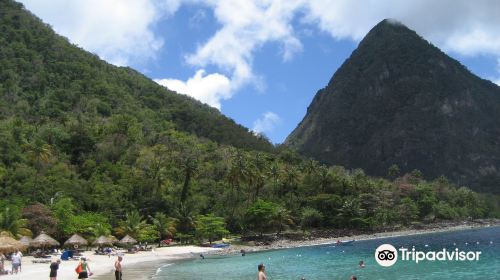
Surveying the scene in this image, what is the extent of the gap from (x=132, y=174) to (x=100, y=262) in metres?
41.1

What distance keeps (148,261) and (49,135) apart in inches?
2101

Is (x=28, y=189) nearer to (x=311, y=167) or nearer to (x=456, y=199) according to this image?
(x=311, y=167)

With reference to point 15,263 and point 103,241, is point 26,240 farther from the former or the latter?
point 15,263

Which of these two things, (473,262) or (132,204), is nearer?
(473,262)

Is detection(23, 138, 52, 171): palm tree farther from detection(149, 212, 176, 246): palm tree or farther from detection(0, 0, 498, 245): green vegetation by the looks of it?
detection(149, 212, 176, 246): palm tree

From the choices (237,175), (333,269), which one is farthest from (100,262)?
(237,175)

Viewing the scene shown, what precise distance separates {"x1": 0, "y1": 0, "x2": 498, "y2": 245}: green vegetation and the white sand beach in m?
5.72

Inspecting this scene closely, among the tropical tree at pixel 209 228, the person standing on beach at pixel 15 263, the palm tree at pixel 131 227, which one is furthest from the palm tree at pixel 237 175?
the person standing on beach at pixel 15 263

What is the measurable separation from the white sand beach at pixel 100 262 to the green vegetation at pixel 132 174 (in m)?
5.72

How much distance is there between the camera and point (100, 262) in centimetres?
4575

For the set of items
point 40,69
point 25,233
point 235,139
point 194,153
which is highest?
point 40,69

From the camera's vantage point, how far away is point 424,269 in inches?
1629

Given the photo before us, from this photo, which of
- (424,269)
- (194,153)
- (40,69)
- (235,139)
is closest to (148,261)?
(424,269)

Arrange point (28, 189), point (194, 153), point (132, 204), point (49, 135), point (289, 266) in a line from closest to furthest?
point (289, 266) < point (28, 189) < point (132, 204) < point (49, 135) < point (194, 153)
